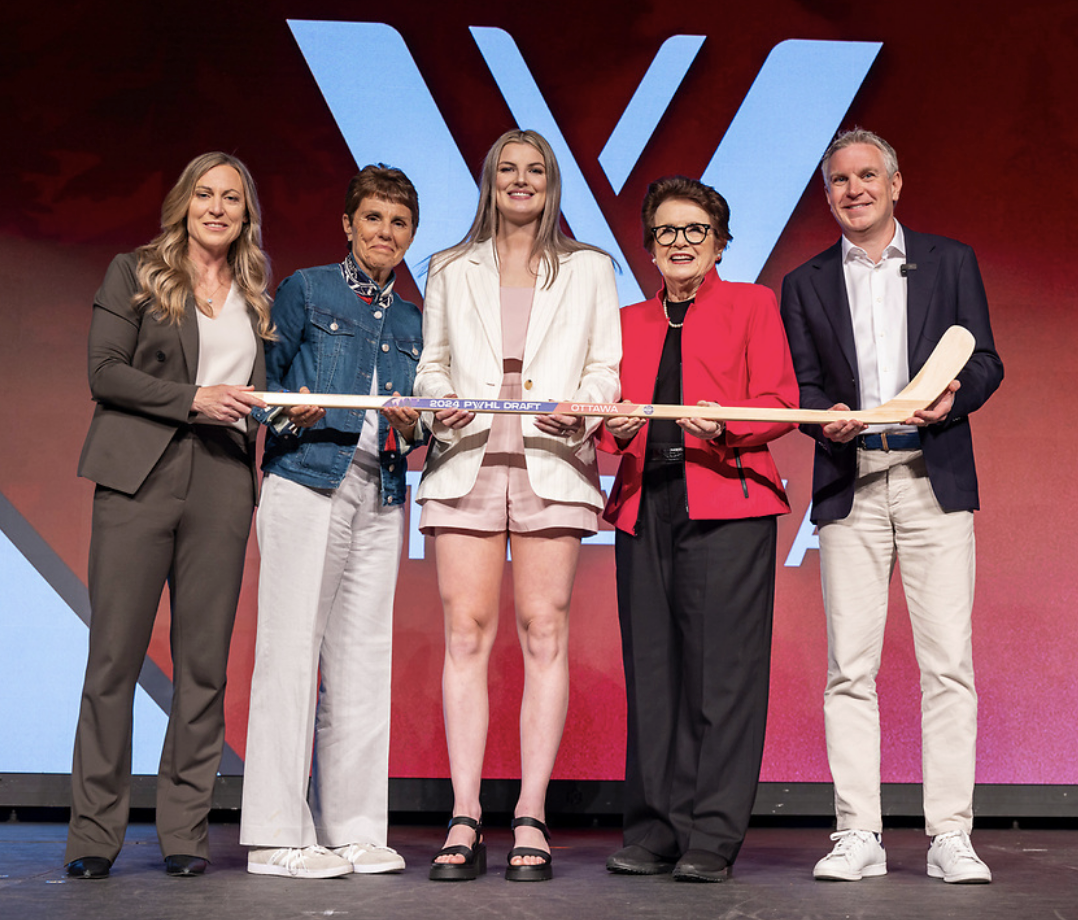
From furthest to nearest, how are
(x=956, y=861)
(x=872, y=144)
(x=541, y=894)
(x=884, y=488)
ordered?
(x=872, y=144) < (x=884, y=488) < (x=956, y=861) < (x=541, y=894)

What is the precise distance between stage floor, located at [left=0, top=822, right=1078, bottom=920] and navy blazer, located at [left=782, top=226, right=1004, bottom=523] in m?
1.03

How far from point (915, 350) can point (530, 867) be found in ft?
6.00

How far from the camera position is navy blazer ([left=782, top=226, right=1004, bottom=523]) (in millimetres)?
3189

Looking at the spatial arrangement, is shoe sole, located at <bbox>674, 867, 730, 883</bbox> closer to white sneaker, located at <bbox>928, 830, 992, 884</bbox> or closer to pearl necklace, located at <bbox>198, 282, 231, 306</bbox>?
white sneaker, located at <bbox>928, 830, 992, 884</bbox>

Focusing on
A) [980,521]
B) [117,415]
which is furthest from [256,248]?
[980,521]

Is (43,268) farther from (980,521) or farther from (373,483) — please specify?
(980,521)

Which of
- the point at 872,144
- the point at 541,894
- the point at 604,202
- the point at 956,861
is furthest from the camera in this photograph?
the point at 604,202

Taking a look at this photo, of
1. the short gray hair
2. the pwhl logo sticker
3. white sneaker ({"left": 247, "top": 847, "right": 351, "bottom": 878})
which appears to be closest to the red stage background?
the pwhl logo sticker

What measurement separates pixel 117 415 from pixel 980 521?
10.9 ft

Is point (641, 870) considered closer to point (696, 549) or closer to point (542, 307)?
point (696, 549)

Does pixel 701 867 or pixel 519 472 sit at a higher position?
pixel 519 472

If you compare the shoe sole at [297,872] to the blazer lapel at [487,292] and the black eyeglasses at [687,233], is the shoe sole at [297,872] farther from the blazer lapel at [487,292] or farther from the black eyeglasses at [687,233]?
the black eyeglasses at [687,233]

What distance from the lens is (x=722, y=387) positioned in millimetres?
3164

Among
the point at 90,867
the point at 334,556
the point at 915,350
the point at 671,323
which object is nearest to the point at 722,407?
the point at 671,323
